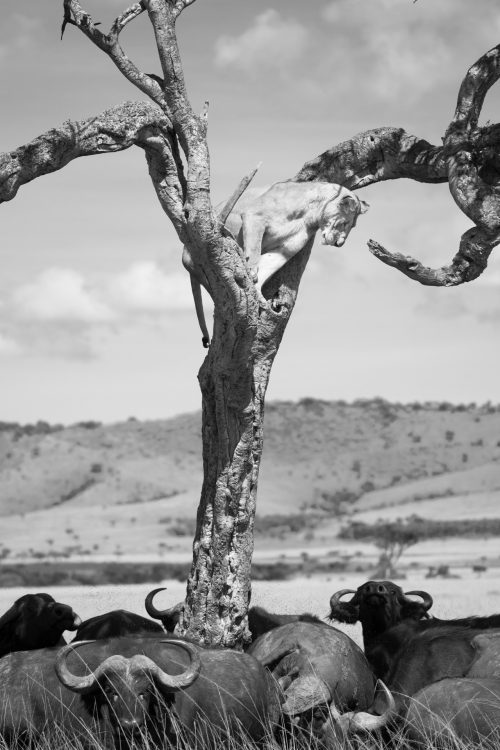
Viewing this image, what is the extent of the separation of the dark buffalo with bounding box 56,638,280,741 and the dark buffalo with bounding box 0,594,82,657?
5.84 ft

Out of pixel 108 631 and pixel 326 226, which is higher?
pixel 326 226

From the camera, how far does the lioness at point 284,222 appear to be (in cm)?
1132

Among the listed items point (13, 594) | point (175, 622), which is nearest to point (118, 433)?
point (13, 594)

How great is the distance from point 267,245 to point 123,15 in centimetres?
252

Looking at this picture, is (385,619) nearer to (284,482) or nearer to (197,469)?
(284,482)

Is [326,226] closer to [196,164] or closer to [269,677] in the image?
[196,164]

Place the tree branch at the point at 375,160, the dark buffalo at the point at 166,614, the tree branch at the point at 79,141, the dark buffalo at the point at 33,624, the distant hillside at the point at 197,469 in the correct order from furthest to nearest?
the distant hillside at the point at 197,469
the tree branch at the point at 375,160
the dark buffalo at the point at 166,614
the dark buffalo at the point at 33,624
the tree branch at the point at 79,141

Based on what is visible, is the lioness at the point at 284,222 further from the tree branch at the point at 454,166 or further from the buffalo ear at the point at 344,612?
the buffalo ear at the point at 344,612

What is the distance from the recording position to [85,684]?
874 centimetres

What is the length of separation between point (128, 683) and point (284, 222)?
4750 millimetres

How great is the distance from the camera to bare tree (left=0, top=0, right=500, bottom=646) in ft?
34.6

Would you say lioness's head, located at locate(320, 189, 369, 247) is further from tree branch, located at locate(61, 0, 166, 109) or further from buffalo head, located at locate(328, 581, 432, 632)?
buffalo head, located at locate(328, 581, 432, 632)

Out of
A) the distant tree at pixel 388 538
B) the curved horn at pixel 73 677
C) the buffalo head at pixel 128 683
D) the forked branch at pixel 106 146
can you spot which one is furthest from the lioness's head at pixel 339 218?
the distant tree at pixel 388 538

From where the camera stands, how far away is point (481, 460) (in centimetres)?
8012
